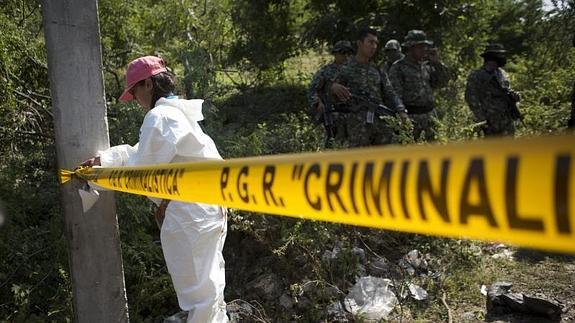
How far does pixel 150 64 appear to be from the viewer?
2924 mm

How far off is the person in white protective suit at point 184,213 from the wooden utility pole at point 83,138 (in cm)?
17

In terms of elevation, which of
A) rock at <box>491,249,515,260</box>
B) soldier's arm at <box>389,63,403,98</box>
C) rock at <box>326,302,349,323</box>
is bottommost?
rock at <box>326,302,349,323</box>

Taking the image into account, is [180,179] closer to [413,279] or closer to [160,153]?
[160,153]

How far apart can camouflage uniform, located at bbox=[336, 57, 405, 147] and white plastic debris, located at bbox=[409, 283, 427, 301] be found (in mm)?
2391

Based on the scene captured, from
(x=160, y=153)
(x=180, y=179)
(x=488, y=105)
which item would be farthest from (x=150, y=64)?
(x=488, y=105)

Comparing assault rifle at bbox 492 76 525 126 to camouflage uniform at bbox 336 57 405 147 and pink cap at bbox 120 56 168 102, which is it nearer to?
camouflage uniform at bbox 336 57 405 147

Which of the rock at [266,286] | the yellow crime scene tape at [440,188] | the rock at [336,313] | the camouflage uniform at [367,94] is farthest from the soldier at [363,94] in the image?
the yellow crime scene tape at [440,188]

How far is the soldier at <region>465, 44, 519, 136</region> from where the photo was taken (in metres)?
6.36

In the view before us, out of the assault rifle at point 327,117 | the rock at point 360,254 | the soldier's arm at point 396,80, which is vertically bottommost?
the rock at point 360,254

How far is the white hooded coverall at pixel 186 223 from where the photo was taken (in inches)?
106

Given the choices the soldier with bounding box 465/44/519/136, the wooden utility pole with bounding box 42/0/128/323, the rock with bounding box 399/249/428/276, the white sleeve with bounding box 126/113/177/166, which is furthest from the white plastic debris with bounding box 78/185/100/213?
the soldier with bounding box 465/44/519/136

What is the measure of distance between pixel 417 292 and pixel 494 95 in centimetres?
347

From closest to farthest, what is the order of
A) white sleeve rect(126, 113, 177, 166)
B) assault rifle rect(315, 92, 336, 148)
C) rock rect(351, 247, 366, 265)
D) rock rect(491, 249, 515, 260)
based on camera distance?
1. white sleeve rect(126, 113, 177, 166)
2. rock rect(351, 247, 366, 265)
3. rock rect(491, 249, 515, 260)
4. assault rifle rect(315, 92, 336, 148)

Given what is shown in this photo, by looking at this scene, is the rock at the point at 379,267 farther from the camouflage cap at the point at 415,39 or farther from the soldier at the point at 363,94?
the camouflage cap at the point at 415,39
